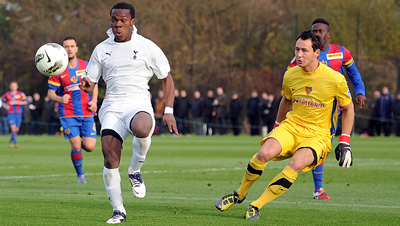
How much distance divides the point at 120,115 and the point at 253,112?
2293 cm

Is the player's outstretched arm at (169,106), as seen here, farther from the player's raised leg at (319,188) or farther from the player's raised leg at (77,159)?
the player's raised leg at (77,159)

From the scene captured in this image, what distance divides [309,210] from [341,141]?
38.9 inches

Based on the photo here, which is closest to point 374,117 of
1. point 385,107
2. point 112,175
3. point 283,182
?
point 385,107

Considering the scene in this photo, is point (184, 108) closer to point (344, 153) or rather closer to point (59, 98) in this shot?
point (59, 98)

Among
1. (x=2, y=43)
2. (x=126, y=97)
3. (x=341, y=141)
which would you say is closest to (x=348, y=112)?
(x=341, y=141)

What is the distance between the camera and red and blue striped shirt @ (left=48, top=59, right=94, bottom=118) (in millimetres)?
10531

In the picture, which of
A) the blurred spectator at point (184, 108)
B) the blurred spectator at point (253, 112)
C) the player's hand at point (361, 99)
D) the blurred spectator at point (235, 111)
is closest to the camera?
the player's hand at point (361, 99)

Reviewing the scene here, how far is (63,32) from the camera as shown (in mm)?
37000

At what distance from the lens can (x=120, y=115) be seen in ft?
21.0

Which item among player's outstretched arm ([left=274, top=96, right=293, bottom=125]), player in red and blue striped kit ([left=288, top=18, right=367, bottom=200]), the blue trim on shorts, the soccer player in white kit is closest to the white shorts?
the soccer player in white kit

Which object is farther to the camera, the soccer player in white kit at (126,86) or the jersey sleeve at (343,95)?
the jersey sleeve at (343,95)

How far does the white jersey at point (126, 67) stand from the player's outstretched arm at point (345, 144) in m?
1.97

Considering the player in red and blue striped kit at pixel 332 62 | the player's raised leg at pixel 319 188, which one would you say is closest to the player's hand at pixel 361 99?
the player in red and blue striped kit at pixel 332 62

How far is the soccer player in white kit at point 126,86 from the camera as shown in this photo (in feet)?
20.5
